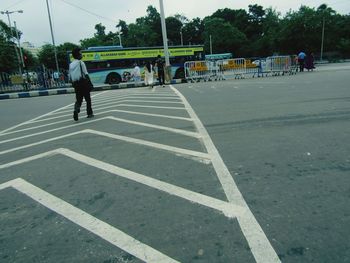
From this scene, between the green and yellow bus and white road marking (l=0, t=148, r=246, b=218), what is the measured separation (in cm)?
2263

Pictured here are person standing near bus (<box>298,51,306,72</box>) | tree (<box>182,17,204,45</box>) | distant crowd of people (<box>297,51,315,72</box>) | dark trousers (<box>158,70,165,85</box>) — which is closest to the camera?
dark trousers (<box>158,70,165,85</box>)

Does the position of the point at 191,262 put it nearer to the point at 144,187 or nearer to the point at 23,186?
the point at 144,187

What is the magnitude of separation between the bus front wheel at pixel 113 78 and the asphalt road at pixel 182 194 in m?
21.6

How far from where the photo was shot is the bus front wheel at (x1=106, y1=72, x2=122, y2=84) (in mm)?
26794

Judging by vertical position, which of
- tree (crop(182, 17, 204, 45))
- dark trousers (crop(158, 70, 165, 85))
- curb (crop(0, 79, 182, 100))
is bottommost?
curb (crop(0, 79, 182, 100))

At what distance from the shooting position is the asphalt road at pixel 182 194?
2.16 m

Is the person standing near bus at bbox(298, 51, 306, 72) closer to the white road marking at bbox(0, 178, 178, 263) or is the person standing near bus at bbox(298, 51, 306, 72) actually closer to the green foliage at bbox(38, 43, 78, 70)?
the white road marking at bbox(0, 178, 178, 263)

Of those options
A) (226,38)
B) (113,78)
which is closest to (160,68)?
(113,78)

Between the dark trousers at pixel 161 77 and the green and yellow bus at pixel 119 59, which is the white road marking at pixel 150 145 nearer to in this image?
the dark trousers at pixel 161 77

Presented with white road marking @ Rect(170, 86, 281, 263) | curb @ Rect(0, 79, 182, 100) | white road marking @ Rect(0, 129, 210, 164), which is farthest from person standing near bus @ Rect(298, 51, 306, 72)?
white road marking @ Rect(170, 86, 281, 263)

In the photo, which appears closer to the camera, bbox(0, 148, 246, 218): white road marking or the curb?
bbox(0, 148, 246, 218): white road marking

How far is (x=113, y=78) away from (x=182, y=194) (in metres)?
25.3

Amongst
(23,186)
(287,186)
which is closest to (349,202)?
(287,186)

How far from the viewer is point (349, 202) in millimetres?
2662
